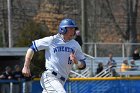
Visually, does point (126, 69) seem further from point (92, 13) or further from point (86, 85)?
point (92, 13)

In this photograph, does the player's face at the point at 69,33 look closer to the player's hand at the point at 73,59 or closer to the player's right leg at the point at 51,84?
the player's hand at the point at 73,59

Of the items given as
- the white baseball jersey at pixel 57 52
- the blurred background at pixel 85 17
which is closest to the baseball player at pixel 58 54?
the white baseball jersey at pixel 57 52

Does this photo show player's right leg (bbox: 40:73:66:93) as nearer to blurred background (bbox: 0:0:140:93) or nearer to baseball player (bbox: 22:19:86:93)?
baseball player (bbox: 22:19:86:93)

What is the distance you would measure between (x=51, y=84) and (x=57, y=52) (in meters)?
0.60

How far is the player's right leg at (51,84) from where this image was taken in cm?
943

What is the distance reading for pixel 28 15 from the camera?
121 feet

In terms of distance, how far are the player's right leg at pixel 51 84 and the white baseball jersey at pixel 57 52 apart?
143 mm

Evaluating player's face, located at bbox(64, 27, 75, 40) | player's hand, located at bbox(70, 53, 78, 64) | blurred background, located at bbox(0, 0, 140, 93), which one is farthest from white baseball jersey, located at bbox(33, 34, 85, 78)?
blurred background, located at bbox(0, 0, 140, 93)

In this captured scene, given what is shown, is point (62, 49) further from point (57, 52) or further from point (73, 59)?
point (73, 59)

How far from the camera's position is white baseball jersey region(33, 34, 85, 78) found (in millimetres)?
9680

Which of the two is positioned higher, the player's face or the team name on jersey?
the player's face

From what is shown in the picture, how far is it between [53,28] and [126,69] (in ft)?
48.4

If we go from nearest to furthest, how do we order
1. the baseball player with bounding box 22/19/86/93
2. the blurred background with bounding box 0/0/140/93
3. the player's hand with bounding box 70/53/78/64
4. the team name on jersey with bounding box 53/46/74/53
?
the player's hand with bounding box 70/53/78/64 < the baseball player with bounding box 22/19/86/93 < the team name on jersey with bounding box 53/46/74/53 < the blurred background with bounding box 0/0/140/93

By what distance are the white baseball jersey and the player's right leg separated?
143 millimetres
